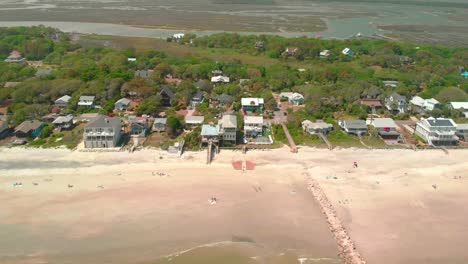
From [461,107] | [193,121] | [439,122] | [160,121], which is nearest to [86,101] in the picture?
[160,121]

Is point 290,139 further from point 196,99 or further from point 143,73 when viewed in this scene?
point 143,73

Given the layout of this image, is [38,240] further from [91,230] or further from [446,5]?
[446,5]

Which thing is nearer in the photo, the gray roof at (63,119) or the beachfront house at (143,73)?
the gray roof at (63,119)

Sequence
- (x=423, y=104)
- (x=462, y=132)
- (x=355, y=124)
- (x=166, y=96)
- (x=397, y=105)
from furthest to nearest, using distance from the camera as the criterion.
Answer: (x=166, y=96), (x=423, y=104), (x=397, y=105), (x=355, y=124), (x=462, y=132)

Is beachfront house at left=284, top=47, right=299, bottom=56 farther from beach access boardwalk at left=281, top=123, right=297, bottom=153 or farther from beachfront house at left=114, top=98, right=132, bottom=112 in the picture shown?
beachfront house at left=114, top=98, right=132, bottom=112

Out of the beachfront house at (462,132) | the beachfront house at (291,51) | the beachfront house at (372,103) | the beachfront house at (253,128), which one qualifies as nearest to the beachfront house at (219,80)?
the beachfront house at (253,128)

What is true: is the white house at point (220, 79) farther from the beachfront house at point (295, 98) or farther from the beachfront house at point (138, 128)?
the beachfront house at point (138, 128)
